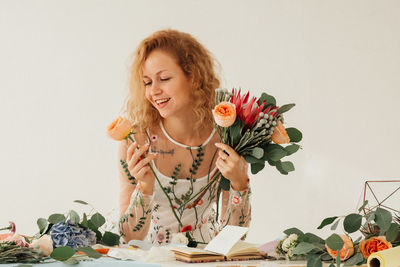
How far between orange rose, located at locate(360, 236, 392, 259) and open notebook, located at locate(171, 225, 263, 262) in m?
0.31

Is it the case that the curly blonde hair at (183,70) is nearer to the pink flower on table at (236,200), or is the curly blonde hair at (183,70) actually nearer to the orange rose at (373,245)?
the pink flower on table at (236,200)

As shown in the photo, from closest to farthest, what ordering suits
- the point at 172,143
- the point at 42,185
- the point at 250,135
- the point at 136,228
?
1. the point at 250,135
2. the point at 136,228
3. the point at 172,143
4. the point at 42,185

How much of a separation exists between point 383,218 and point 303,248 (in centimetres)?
22

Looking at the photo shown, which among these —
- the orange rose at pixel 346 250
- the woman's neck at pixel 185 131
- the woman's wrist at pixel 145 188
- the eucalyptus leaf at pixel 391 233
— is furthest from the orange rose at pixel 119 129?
the eucalyptus leaf at pixel 391 233

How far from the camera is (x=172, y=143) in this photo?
2379 mm

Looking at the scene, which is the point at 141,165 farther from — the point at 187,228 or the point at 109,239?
the point at 187,228

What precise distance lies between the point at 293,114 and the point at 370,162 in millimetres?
820

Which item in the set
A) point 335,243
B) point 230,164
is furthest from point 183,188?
point 335,243

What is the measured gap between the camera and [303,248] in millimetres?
1295

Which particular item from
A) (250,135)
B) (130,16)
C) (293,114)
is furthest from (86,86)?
(250,135)

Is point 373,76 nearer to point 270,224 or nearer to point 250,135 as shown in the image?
point 270,224

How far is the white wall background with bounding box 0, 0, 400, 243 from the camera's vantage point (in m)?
4.47

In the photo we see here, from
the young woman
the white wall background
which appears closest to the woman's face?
the young woman

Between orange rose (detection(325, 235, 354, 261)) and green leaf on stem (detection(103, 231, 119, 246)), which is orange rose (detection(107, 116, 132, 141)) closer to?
green leaf on stem (detection(103, 231, 119, 246))
